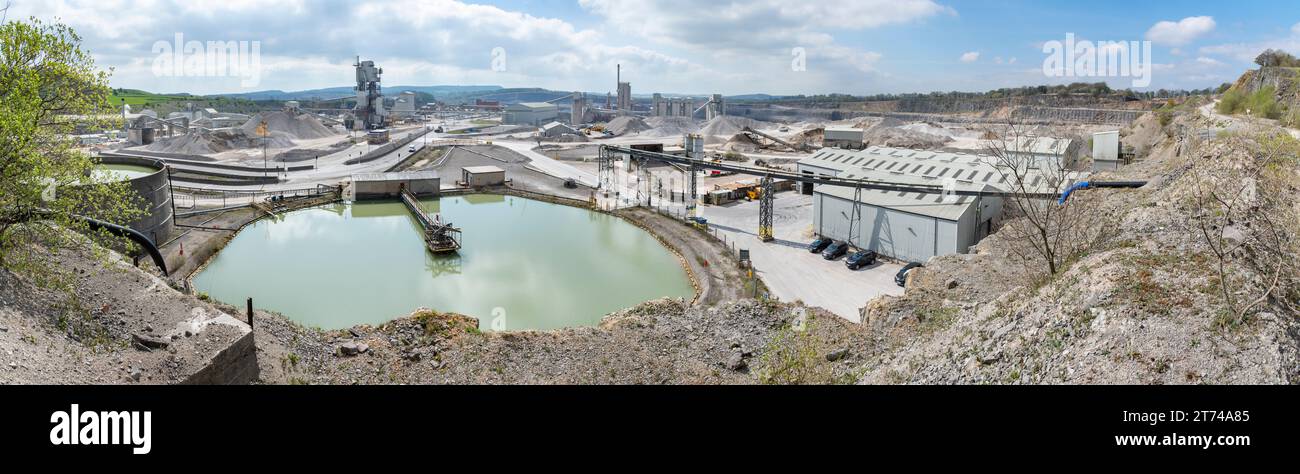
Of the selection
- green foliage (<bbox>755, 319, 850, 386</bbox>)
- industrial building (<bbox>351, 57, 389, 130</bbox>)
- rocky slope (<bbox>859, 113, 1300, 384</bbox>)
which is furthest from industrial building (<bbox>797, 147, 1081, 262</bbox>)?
industrial building (<bbox>351, 57, 389, 130</bbox>)

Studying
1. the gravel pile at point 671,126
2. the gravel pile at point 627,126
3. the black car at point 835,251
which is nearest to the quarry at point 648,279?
the black car at point 835,251

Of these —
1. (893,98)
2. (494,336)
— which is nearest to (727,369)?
(494,336)

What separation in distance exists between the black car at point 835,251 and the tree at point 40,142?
60.3 ft

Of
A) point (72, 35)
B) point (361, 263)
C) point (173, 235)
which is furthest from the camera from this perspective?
point (173, 235)

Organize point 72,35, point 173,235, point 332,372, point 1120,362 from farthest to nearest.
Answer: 1. point 173,235
2. point 332,372
3. point 72,35
4. point 1120,362

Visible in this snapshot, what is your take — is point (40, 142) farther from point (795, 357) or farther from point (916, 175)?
point (916, 175)

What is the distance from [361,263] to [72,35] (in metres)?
13.9

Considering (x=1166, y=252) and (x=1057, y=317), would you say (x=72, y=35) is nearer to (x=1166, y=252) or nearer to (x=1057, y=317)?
(x=1057, y=317)

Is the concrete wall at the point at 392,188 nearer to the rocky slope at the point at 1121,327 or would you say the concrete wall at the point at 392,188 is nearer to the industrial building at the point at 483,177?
the industrial building at the point at 483,177

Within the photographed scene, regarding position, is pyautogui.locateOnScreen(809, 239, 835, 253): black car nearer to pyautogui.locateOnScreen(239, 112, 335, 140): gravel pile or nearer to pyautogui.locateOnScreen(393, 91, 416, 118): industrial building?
pyautogui.locateOnScreen(239, 112, 335, 140): gravel pile

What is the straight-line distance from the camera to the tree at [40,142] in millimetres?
8688

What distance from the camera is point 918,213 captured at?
69.5ft

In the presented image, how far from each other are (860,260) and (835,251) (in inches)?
56.7
